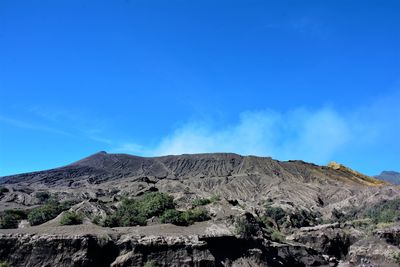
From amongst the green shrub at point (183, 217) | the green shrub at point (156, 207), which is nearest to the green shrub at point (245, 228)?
the green shrub at point (183, 217)

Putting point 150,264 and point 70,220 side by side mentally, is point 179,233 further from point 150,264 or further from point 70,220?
point 70,220

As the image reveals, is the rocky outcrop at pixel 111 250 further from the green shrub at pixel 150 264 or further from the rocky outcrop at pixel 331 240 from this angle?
the rocky outcrop at pixel 331 240

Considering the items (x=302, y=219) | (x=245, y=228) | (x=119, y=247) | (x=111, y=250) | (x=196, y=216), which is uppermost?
(x=302, y=219)

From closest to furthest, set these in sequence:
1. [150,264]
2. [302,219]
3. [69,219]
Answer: [150,264] → [69,219] → [302,219]

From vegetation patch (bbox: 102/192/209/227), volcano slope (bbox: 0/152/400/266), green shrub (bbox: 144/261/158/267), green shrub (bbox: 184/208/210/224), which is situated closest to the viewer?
green shrub (bbox: 144/261/158/267)

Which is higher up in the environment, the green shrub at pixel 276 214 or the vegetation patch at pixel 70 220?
the green shrub at pixel 276 214

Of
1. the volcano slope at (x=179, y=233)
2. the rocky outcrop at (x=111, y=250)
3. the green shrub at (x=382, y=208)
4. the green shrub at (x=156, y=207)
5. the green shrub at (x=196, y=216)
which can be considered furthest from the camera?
the green shrub at (x=382, y=208)

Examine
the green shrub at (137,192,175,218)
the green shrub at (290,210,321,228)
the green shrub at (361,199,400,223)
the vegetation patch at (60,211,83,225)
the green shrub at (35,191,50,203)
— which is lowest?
the vegetation patch at (60,211,83,225)

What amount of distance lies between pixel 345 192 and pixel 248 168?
125ft

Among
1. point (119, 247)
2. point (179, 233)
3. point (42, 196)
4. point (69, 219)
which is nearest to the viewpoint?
point (119, 247)

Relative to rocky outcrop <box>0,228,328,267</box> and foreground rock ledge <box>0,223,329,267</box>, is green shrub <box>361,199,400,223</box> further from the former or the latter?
rocky outcrop <box>0,228,328,267</box>

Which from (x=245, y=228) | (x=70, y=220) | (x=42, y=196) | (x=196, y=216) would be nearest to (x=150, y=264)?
(x=70, y=220)

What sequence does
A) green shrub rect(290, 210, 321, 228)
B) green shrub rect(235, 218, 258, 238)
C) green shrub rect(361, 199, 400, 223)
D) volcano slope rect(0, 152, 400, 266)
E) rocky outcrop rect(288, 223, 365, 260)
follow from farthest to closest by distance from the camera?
green shrub rect(361, 199, 400, 223) → green shrub rect(290, 210, 321, 228) → rocky outcrop rect(288, 223, 365, 260) → green shrub rect(235, 218, 258, 238) → volcano slope rect(0, 152, 400, 266)

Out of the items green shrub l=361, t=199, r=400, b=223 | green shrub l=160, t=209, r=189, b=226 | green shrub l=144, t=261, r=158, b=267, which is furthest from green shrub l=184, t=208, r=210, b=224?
green shrub l=361, t=199, r=400, b=223
